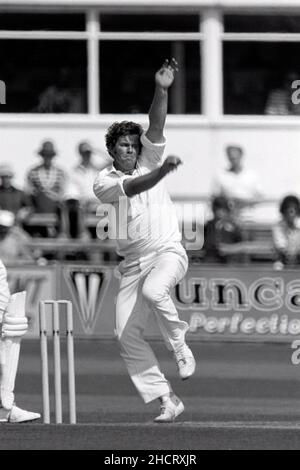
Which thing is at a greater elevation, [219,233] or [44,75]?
[44,75]

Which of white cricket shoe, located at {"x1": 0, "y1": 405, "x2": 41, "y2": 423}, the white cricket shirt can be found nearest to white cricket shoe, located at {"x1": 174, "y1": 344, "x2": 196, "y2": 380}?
the white cricket shirt

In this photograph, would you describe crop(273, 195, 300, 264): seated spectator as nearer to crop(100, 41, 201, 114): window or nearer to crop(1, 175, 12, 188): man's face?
crop(1, 175, 12, 188): man's face

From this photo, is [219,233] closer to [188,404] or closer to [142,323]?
[188,404]

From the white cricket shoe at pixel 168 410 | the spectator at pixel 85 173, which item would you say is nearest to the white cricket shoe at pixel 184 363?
the white cricket shoe at pixel 168 410

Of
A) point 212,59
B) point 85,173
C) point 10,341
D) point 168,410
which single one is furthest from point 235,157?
point 10,341

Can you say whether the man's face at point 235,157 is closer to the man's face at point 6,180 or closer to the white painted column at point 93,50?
the white painted column at point 93,50

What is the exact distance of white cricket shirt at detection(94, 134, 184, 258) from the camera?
9062 mm

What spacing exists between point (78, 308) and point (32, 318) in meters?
0.50

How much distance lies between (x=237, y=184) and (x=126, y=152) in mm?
8903

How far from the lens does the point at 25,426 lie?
8.66 meters

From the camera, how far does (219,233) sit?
54.7 feet

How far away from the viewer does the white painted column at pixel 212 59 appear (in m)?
19.2

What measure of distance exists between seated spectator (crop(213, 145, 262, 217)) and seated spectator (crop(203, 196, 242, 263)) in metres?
0.64

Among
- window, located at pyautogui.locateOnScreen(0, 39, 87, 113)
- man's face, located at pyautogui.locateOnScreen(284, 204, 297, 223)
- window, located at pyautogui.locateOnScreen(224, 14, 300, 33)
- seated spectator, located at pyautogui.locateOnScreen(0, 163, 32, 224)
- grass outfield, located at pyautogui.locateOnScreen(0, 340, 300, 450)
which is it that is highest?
window, located at pyautogui.locateOnScreen(224, 14, 300, 33)
